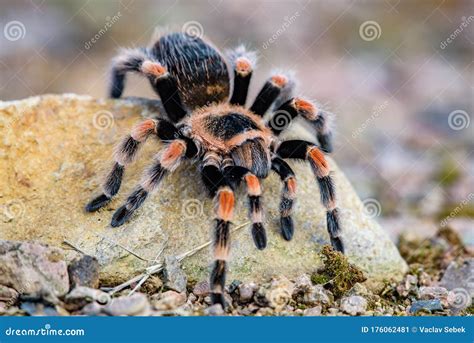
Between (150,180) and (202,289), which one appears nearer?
(202,289)

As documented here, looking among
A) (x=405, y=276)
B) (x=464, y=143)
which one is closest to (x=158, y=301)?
(x=405, y=276)

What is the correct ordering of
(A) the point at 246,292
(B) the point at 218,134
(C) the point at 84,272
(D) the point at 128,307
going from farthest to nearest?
1. (B) the point at 218,134
2. (A) the point at 246,292
3. (C) the point at 84,272
4. (D) the point at 128,307

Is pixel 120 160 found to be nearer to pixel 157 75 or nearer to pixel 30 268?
pixel 157 75

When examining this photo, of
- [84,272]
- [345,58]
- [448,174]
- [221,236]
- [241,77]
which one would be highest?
[345,58]

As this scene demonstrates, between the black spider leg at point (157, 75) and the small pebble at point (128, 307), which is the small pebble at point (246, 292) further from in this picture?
the black spider leg at point (157, 75)

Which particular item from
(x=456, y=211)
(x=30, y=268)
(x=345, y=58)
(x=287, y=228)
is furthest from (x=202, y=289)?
(x=345, y=58)
